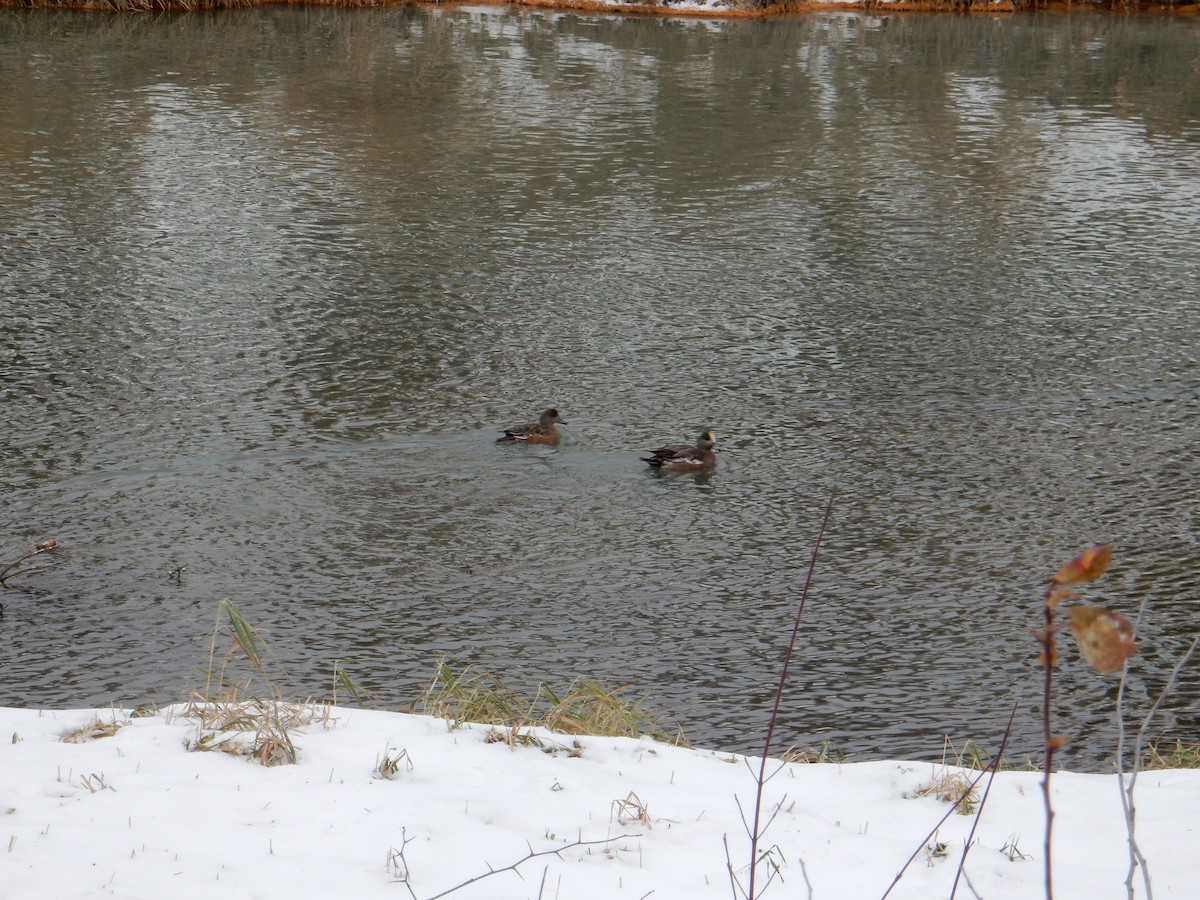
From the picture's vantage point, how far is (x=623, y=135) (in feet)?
70.9

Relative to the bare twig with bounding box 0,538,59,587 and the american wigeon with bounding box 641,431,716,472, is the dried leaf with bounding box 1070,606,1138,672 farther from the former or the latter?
the american wigeon with bounding box 641,431,716,472

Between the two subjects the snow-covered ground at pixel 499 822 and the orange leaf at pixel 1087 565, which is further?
the snow-covered ground at pixel 499 822

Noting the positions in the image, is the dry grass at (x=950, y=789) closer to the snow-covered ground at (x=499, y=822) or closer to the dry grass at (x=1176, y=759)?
the snow-covered ground at (x=499, y=822)

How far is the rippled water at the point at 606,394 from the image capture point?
25.9 ft

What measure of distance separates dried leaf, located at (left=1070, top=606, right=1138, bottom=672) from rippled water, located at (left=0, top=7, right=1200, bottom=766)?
4.86 m

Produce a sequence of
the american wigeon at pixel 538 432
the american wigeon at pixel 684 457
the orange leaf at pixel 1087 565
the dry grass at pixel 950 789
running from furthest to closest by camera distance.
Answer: the american wigeon at pixel 538 432
the american wigeon at pixel 684 457
the dry grass at pixel 950 789
the orange leaf at pixel 1087 565

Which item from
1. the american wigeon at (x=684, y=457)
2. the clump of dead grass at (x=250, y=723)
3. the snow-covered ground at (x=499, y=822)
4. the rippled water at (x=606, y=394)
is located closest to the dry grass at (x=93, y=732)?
the snow-covered ground at (x=499, y=822)

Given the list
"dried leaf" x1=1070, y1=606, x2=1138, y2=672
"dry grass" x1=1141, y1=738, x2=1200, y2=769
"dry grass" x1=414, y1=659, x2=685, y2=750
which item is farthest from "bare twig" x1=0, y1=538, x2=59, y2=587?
"dried leaf" x1=1070, y1=606, x2=1138, y2=672

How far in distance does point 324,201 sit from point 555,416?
8117 millimetres

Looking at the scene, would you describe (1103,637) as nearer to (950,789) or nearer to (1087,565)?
(1087,565)

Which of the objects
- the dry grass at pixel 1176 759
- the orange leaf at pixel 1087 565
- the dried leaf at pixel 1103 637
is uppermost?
the orange leaf at pixel 1087 565

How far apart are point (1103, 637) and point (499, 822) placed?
2677 millimetres

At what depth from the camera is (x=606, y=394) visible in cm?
1177

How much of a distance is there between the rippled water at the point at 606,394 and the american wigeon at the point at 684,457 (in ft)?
0.40
